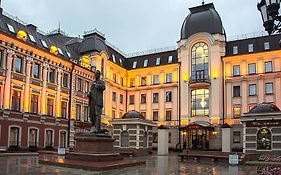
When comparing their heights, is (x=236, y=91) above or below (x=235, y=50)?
below

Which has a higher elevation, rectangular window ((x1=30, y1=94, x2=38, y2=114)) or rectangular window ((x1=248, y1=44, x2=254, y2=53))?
rectangular window ((x1=248, y1=44, x2=254, y2=53))

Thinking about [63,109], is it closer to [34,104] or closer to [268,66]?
[34,104]

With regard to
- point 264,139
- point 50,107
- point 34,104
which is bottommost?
point 264,139

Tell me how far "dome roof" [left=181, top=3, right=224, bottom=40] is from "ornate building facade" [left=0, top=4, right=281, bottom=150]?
145mm

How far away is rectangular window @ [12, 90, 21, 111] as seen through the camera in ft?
101

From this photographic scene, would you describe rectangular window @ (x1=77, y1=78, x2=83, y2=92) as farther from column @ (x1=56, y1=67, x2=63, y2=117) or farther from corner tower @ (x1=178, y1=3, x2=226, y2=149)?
corner tower @ (x1=178, y1=3, x2=226, y2=149)

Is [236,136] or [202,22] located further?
[202,22]

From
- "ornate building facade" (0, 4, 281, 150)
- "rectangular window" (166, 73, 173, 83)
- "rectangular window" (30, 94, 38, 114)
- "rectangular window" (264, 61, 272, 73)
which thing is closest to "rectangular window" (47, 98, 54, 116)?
"ornate building facade" (0, 4, 281, 150)

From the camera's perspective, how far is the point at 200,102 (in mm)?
45125

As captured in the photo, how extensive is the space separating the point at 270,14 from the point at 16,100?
91.8ft

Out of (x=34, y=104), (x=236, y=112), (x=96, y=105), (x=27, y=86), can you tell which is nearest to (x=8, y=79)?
(x=27, y=86)

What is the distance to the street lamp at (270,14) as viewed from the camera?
7.84 m

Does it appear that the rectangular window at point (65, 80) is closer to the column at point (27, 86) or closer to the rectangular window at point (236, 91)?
the column at point (27, 86)

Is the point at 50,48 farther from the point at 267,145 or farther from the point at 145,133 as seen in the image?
the point at 267,145
